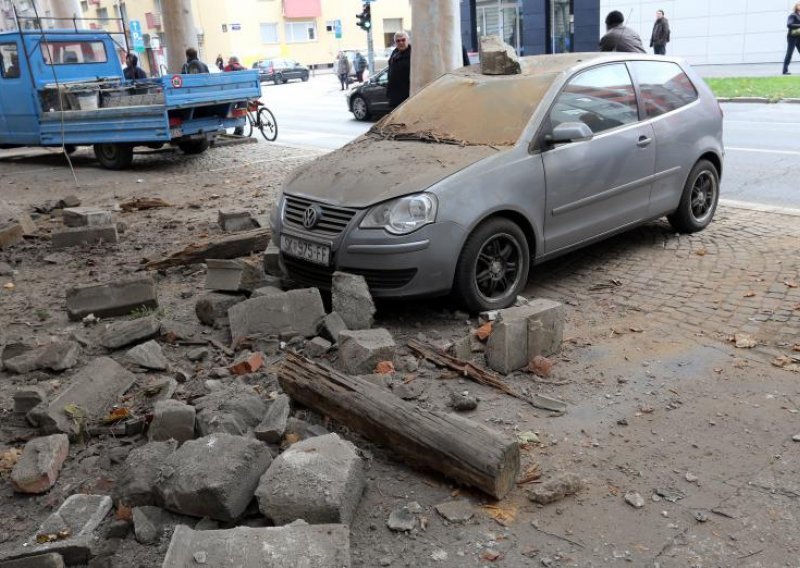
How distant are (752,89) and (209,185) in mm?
15100

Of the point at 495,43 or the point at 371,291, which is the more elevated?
the point at 495,43

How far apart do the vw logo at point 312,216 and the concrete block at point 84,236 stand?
3720 millimetres

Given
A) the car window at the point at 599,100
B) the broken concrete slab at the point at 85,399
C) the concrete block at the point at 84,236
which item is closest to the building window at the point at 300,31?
the concrete block at the point at 84,236

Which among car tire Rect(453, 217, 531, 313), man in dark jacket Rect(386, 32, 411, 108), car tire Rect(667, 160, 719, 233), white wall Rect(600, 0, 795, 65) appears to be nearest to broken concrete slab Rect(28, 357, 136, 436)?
car tire Rect(453, 217, 531, 313)

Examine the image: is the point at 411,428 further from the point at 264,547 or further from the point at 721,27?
the point at 721,27

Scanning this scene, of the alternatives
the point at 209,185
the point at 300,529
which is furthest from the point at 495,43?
the point at 209,185

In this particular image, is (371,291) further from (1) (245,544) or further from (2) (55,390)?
(1) (245,544)

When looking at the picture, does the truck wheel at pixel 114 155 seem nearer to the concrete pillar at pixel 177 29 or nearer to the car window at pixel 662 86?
the concrete pillar at pixel 177 29

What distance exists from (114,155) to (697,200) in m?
11.3

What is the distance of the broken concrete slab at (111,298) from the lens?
18.7 ft

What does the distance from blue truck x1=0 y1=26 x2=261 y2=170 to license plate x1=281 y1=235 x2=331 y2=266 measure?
8687mm

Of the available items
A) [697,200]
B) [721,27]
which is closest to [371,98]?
[697,200]

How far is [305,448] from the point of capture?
330cm

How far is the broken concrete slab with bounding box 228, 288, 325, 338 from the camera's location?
497cm
